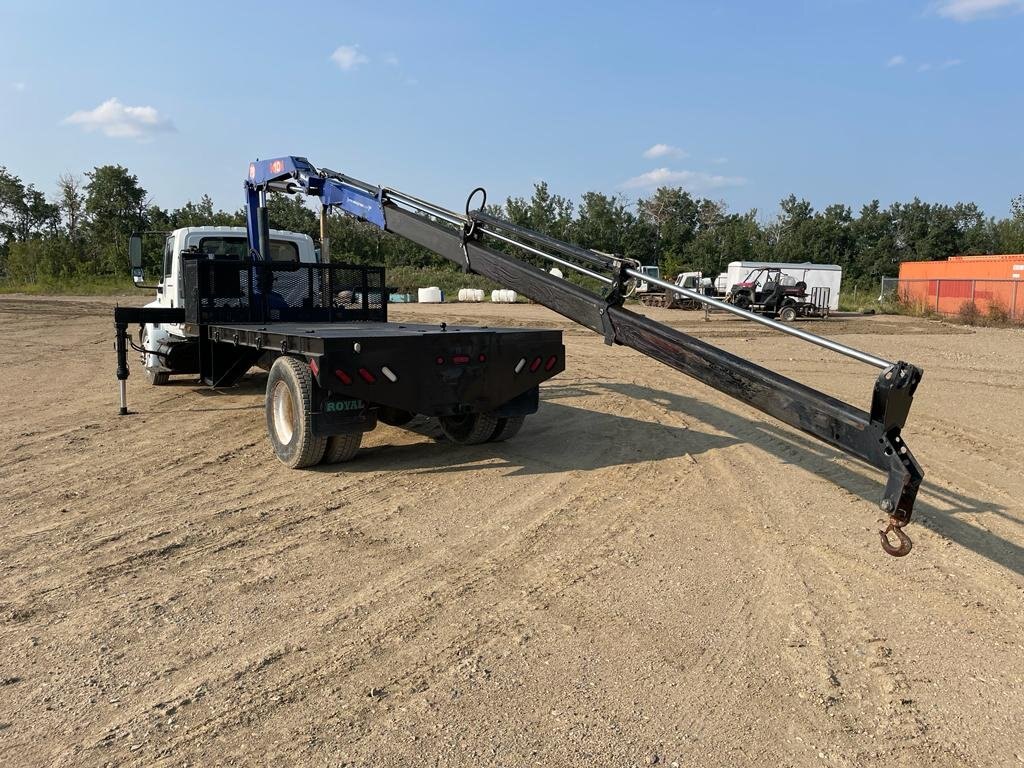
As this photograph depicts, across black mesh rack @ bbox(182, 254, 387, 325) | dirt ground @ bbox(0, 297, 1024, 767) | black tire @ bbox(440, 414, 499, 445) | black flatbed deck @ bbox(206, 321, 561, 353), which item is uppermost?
black mesh rack @ bbox(182, 254, 387, 325)

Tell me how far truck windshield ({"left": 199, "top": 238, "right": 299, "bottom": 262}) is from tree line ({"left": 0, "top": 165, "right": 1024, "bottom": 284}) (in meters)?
45.4

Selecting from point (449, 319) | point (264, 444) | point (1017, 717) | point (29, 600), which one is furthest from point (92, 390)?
point (449, 319)

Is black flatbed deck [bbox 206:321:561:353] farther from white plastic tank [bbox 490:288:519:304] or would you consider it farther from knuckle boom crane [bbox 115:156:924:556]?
white plastic tank [bbox 490:288:519:304]

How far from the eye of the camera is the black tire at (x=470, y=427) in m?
7.33

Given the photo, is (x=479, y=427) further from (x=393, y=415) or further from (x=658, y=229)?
(x=658, y=229)

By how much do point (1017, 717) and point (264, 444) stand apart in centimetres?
636

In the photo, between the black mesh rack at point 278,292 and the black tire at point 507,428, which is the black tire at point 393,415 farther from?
the black mesh rack at point 278,292

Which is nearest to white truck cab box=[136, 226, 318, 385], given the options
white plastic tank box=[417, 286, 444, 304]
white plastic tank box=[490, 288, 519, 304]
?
white plastic tank box=[490, 288, 519, 304]

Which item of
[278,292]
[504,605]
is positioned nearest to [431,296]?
[278,292]

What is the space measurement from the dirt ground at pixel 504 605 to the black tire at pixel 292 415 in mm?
213

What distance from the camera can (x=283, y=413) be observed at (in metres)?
6.66

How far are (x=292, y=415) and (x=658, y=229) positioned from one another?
64.2 meters

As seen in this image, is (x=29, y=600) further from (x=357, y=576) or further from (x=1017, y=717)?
(x=1017, y=717)

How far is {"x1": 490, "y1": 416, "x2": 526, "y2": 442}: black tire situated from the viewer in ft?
24.2
